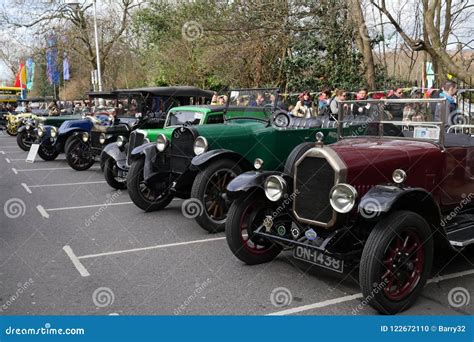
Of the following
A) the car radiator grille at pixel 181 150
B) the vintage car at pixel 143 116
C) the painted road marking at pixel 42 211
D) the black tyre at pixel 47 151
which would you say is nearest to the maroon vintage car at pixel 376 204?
the car radiator grille at pixel 181 150

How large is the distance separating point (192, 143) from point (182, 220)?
1.04m

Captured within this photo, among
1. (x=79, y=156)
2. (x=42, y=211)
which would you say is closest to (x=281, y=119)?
(x=42, y=211)

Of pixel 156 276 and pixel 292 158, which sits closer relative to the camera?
pixel 156 276

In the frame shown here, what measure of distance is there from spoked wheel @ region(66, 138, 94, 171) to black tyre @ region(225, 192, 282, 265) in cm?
759

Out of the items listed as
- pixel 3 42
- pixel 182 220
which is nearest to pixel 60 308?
pixel 182 220

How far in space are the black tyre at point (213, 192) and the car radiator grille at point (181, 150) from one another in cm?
73

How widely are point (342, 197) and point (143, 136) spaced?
4799mm

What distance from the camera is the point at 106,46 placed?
2714 centimetres

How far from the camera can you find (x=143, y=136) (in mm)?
7816

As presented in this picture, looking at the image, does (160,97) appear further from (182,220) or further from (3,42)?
(3,42)

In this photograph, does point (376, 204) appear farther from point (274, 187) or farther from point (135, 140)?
point (135, 140)

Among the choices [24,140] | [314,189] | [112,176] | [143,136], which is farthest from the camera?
[24,140]

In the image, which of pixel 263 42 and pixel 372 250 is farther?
pixel 263 42

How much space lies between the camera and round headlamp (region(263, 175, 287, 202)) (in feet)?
13.7
